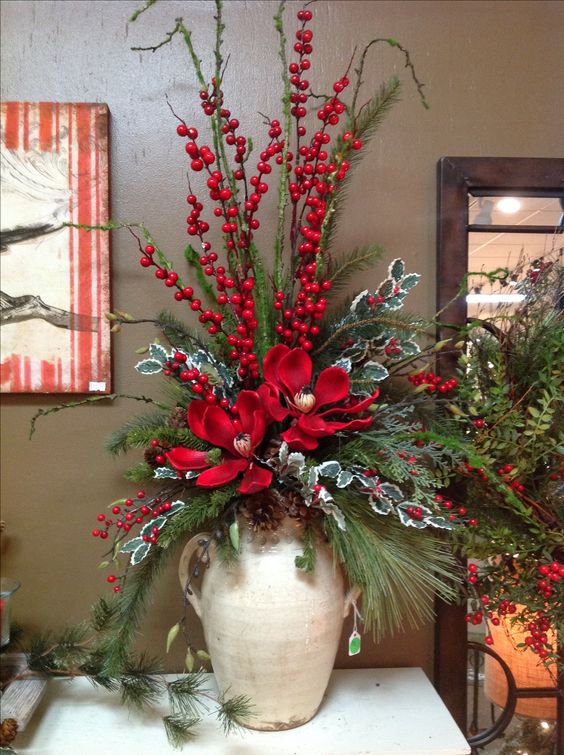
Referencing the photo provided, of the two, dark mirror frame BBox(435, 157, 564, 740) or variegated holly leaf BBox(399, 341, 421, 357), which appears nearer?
variegated holly leaf BBox(399, 341, 421, 357)

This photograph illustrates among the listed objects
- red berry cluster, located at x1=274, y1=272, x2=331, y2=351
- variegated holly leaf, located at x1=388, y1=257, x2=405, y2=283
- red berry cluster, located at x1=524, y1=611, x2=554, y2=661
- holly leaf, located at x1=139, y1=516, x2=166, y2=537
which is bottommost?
red berry cluster, located at x1=524, y1=611, x2=554, y2=661

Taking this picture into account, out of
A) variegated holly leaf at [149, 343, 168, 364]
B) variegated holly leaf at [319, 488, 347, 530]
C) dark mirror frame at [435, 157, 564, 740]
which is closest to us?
variegated holly leaf at [319, 488, 347, 530]

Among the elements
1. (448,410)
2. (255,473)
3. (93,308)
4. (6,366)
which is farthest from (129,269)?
(448,410)

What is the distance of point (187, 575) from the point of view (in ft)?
2.94

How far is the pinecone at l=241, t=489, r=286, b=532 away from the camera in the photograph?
814mm

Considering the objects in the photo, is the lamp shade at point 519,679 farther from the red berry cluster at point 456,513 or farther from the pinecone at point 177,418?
the pinecone at point 177,418

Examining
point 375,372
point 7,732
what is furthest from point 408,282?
point 7,732

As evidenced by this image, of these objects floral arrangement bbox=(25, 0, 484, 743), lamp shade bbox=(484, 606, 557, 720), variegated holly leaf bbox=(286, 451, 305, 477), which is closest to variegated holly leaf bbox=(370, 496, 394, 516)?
floral arrangement bbox=(25, 0, 484, 743)

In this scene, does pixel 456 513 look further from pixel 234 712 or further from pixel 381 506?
pixel 234 712

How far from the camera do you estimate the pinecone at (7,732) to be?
0.81m

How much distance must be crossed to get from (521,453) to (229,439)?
417 mm

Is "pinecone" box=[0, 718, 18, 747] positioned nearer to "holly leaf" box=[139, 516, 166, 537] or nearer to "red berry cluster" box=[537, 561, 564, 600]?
"holly leaf" box=[139, 516, 166, 537]

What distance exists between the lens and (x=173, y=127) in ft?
3.50

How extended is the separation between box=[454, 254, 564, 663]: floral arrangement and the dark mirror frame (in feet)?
0.31
